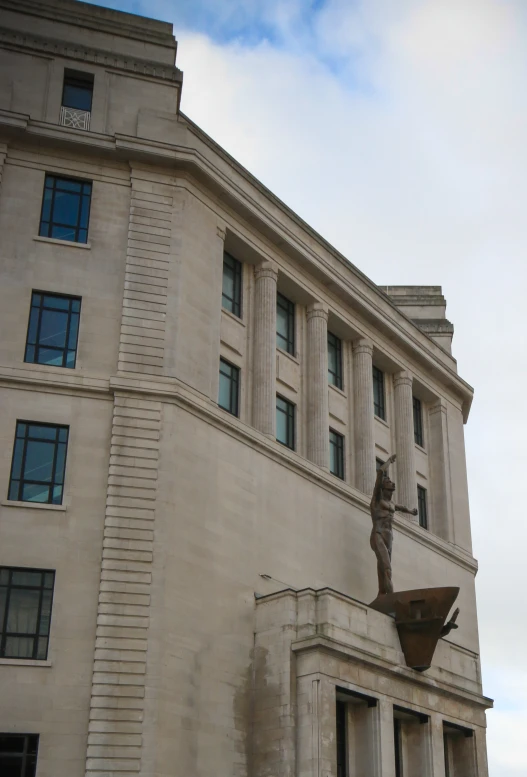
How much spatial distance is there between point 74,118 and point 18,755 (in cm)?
2058

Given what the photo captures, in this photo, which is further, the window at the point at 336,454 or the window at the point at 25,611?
the window at the point at 336,454

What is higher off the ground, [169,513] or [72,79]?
[72,79]

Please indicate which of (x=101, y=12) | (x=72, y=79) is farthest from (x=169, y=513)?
(x=101, y=12)

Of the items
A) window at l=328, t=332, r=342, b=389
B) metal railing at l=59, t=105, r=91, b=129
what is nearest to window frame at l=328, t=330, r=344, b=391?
window at l=328, t=332, r=342, b=389

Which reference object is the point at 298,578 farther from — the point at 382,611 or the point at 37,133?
the point at 37,133

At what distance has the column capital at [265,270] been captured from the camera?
4100cm

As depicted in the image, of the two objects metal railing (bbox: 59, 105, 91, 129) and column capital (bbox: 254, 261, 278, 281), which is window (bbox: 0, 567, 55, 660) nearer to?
column capital (bbox: 254, 261, 278, 281)

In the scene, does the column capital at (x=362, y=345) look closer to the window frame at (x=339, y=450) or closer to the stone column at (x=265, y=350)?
the window frame at (x=339, y=450)

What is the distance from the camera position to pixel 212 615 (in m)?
32.5

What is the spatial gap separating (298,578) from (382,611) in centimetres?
299

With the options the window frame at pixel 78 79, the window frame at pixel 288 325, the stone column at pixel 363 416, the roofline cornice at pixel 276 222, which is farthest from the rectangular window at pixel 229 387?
the window frame at pixel 78 79

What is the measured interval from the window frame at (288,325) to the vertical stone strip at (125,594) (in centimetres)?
964

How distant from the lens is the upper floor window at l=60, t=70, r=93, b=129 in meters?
37.1

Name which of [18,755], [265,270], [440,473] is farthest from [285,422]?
[18,755]
